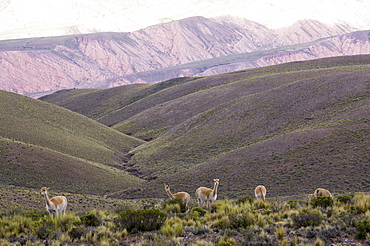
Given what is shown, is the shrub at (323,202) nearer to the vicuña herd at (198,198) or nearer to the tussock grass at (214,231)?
the tussock grass at (214,231)

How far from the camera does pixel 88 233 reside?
12484 mm

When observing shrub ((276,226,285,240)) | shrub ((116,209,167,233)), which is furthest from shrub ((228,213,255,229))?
shrub ((116,209,167,233))

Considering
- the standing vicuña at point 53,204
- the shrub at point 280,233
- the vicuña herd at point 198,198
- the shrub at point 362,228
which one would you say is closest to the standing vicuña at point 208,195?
the vicuña herd at point 198,198

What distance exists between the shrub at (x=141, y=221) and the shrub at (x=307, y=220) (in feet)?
14.3

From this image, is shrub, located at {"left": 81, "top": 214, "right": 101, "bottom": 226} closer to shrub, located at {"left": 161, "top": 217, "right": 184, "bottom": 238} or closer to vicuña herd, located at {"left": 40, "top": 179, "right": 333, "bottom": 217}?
vicuña herd, located at {"left": 40, "top": 179, "right": 333, "bottom": 217}

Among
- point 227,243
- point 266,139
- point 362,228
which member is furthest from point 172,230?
point 266,139

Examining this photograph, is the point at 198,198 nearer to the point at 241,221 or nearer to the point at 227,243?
the point at 241,221

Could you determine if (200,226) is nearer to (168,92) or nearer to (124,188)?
(124,188)

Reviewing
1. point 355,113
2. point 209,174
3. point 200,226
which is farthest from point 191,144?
point 200,226

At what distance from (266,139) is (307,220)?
34465 millimetres

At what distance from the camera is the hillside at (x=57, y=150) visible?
38.0 metres

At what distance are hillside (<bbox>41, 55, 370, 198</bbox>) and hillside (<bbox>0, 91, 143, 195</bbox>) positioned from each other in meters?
4.21

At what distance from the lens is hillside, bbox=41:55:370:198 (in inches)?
1310

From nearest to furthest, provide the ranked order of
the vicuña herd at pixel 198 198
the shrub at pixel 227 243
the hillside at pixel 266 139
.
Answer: the shrub at pixel 227 243 < the vicuña herd at pixel 198 198 < the hillside at pixel 266 139
